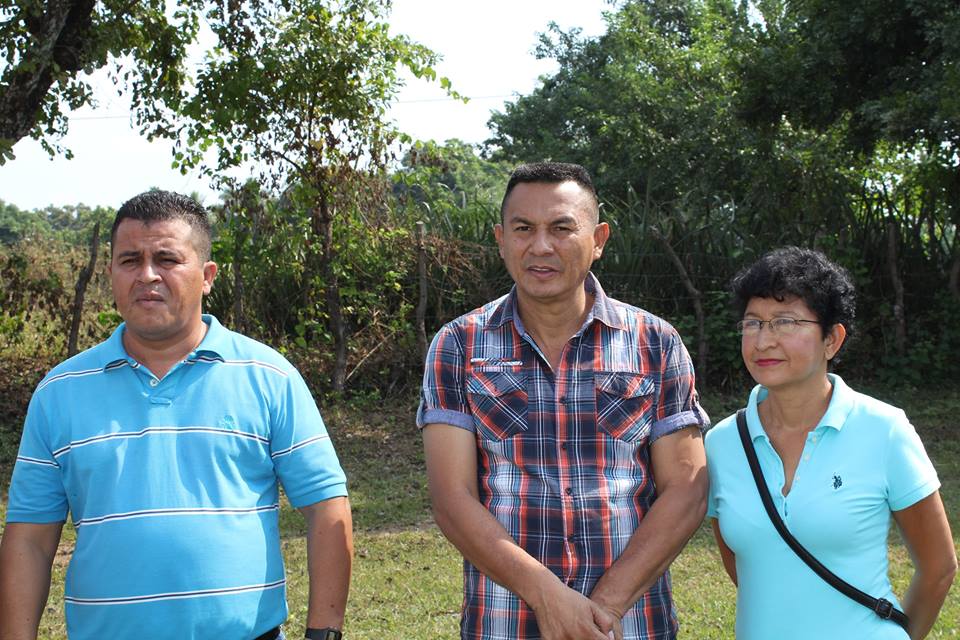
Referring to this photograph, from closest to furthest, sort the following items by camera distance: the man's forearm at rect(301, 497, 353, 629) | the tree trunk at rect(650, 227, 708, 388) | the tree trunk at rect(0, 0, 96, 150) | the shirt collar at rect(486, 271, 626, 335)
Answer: the man's forearm at rect(301, 497, 353, 629) → the shirt collar at rect(486, 271, 626, 335) → the tree trunk at rect(0, 0, 96, 150) → the tree trunk at rect(650, 227, 708, 388)

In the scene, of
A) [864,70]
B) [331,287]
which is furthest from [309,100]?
[864,70]

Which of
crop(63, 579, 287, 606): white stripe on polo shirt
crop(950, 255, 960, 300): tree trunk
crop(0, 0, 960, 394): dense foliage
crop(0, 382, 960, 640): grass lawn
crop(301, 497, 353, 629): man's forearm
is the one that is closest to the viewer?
crop(63, 579, 287, 606): white stripe on polo shirt

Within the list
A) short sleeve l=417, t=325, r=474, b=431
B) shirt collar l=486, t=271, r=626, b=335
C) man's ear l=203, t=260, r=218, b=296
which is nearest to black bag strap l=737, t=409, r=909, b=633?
shirt collar l=486, t=271, r=626, b=335

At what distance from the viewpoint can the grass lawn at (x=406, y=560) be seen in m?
5.04

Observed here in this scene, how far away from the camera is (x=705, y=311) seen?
10828 millimetres

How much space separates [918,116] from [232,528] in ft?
29.3

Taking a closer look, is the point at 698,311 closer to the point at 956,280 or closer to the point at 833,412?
the point at 956,280

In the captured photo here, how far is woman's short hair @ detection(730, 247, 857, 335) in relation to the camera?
2.67 metres

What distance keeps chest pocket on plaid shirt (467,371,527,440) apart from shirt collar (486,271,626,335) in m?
0.15

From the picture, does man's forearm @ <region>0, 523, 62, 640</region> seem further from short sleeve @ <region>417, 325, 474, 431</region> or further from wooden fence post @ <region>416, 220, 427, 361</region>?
wooden fence post @ <region>416, 220, 427, 361</region>

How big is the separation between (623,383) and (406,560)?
365 centimetres

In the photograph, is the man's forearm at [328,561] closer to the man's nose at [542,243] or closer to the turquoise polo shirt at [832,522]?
the man's nose at [542,243]

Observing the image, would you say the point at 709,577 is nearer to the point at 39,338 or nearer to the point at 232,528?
the point at 232,528

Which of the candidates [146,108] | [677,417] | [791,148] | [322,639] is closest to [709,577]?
[677,417]
